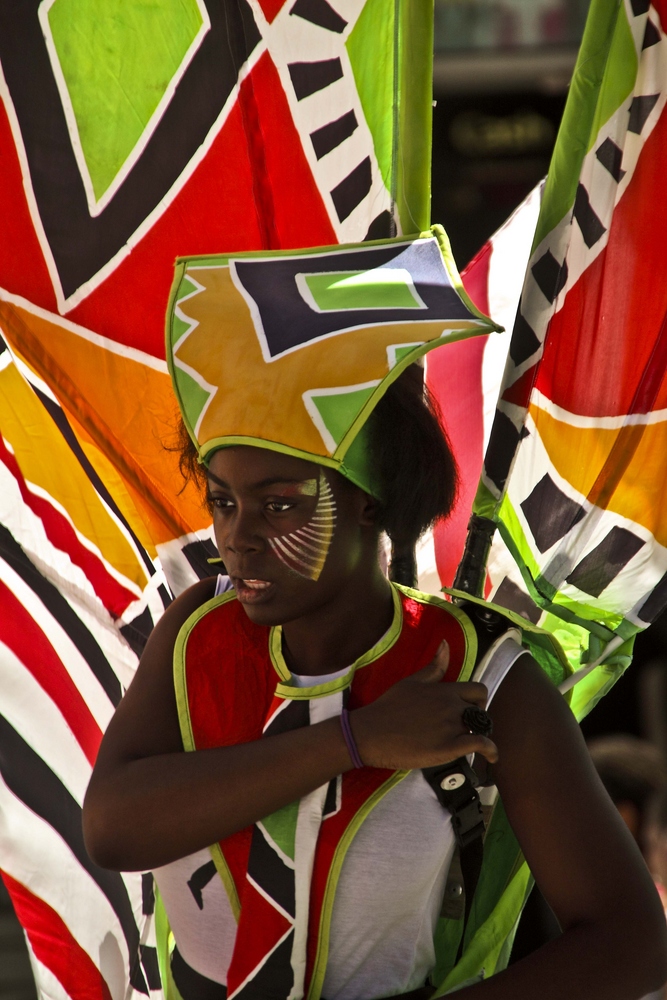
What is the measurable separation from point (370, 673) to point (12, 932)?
3.83 metres

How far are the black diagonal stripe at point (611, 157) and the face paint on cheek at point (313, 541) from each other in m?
0.64

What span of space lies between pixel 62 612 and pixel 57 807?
0.32 m

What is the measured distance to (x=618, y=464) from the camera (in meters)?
1.64


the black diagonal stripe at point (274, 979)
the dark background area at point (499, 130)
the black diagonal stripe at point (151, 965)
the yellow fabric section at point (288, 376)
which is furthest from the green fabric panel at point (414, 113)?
the dark background area at point (499, 130)

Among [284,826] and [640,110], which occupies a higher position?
[640,110]

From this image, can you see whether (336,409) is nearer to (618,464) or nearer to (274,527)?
(274,527)

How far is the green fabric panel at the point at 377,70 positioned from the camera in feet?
5.44

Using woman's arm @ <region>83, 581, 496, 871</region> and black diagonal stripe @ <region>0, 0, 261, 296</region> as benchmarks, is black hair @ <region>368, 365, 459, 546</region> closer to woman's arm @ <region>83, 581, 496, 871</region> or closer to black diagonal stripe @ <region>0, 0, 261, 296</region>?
woman's arm @ <region>83, 581, 496, 871</region>

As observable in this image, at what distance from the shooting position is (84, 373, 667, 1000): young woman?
1.22 meters

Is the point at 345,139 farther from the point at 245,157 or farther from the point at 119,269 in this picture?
the point at 119,269

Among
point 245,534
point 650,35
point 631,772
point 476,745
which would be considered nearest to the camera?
point 476,745

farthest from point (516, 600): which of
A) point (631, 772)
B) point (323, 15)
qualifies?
point (631, 772)

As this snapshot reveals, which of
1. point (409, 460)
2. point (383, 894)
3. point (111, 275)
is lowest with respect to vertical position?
point (383, 894)

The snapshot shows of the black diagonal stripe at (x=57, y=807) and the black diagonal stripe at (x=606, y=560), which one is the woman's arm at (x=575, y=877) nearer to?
the black diagonal stripe at (x=606, y=560)
